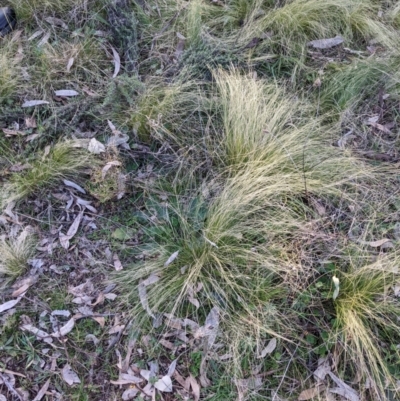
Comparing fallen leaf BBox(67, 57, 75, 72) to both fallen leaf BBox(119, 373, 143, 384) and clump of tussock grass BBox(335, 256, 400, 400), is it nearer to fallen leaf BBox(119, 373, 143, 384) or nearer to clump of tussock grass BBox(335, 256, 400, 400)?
fallen leaf BBox(119, 373, 143, 384)

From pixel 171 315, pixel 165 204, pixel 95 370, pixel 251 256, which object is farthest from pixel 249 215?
pixel 95 370

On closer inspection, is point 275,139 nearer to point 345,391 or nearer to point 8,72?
point 345,391

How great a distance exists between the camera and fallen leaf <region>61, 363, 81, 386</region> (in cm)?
214

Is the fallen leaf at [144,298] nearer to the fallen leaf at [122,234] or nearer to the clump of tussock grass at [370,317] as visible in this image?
the fallen leaf at [122,234]

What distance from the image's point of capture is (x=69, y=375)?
2154 millimetres

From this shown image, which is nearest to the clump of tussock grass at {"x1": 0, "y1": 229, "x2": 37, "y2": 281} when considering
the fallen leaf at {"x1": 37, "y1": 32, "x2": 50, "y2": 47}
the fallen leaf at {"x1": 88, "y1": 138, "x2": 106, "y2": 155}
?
the fallen leaf at {"x1": 88, "y1": 138, "x2": 106, "y2": 155}

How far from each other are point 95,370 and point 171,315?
1.40 ft

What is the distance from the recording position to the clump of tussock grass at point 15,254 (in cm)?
238

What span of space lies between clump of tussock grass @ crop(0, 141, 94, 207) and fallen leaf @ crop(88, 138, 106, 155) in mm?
33

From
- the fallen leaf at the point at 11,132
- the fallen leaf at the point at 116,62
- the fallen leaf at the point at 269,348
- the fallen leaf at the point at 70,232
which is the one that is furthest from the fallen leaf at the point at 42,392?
the fallen leaf at the point at 116,62

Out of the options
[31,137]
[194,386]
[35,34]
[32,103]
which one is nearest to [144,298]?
[194,386]

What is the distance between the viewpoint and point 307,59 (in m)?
3.19

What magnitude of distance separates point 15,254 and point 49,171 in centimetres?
51

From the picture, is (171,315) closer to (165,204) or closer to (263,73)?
(165,204)
